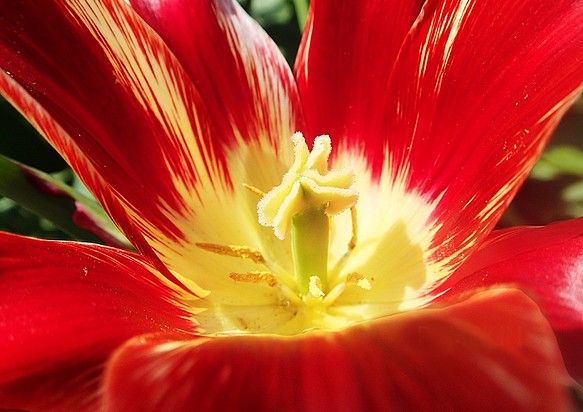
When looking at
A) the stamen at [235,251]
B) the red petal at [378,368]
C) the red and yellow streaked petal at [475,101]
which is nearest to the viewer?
the red petal at [378,368]

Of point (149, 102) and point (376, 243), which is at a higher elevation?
point (149, 102)

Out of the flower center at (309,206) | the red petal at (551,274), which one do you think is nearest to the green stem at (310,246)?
the flower center at (309,206)

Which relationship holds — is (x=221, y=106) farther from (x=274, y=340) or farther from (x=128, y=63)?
(x=274, y=340)

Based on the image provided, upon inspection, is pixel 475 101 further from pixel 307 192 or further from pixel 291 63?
pixel 291 63

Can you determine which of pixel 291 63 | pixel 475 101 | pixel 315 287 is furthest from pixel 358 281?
pixel 291 63

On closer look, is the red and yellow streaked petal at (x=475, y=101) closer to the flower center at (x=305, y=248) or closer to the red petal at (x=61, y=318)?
the flower center at (x=305, y=248)

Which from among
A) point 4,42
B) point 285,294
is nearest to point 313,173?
point 285,294

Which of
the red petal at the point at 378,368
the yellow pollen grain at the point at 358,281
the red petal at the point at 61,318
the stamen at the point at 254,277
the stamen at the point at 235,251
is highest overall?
the red petal at the point at 61,318
